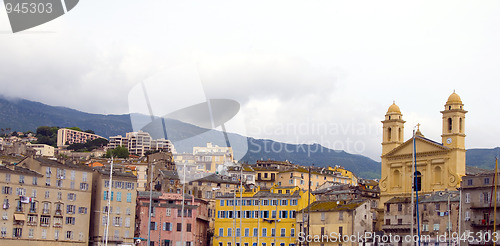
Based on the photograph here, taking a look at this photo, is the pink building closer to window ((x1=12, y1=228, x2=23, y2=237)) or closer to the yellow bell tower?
window ((x1=12, y1=228, x2=23, y2=237))

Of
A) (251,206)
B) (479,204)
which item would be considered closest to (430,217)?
(479,204)

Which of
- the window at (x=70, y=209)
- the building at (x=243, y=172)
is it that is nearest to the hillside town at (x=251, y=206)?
the window at (x=70, y=209)

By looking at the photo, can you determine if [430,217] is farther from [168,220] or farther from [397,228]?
[168,220]

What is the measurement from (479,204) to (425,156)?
2943cm

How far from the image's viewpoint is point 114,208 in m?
91.1

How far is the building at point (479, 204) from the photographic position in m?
77.5

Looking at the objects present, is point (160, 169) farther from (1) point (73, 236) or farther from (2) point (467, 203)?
(2) point (467, 203)

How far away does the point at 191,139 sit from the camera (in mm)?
46688

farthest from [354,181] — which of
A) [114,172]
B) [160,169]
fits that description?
[114,172]

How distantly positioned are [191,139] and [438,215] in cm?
4416

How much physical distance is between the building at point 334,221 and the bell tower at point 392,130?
23.6m

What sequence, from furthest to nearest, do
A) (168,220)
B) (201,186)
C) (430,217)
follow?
(201,186) → (168,220) → (430,217)

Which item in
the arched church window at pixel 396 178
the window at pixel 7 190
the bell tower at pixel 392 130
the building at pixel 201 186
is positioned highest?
the bell tower at pixel 392 130

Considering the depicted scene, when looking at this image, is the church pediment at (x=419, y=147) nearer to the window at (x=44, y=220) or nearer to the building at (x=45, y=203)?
the building at (x=45, y=203)
